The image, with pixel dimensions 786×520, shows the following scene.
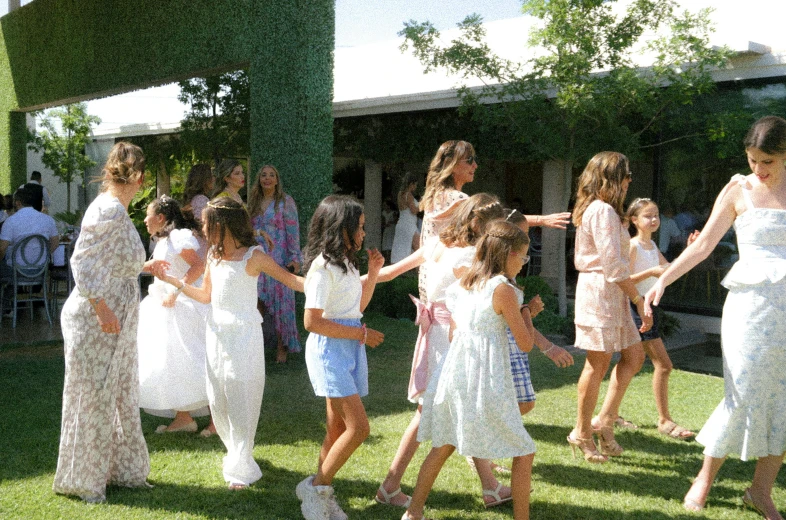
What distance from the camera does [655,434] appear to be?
5773 mm

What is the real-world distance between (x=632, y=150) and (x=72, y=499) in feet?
27.6

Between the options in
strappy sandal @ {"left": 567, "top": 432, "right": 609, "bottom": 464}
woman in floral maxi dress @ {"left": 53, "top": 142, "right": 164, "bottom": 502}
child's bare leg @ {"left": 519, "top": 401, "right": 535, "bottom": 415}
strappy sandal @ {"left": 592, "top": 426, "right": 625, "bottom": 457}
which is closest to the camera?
child's bare leg @ {"left": 519, "top": 401, "right": 535, "bottom": 415}

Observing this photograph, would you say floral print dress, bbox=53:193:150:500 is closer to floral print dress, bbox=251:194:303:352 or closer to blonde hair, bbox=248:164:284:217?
floral print dress, bbox=251:194:303:352

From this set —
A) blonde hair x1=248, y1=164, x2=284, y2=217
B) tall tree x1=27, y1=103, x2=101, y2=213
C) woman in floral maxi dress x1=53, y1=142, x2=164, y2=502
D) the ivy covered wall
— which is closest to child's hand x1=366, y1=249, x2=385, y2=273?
woman in floral maxi dress x1=53, y1=142, x2=164, y2=502

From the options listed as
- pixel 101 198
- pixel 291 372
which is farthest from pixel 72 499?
pixel 291 372

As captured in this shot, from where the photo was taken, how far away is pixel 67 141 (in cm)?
2902

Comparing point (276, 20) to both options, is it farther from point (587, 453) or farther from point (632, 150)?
point (587, 453)

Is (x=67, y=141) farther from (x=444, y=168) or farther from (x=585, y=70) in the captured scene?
(x=444, y=168)

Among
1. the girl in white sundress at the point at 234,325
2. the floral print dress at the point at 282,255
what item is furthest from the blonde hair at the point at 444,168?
the floral print dress at the point at 282,255

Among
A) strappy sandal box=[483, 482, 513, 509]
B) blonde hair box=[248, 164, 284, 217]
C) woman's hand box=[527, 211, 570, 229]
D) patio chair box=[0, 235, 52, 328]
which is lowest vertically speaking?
strappy sandal box=[483, 482, 513, 509]

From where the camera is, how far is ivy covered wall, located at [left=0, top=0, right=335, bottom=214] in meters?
9.23

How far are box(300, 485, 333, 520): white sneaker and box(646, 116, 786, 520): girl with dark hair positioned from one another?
1857mm

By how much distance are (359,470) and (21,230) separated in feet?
22.6

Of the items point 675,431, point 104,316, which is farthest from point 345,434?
point 675,431
